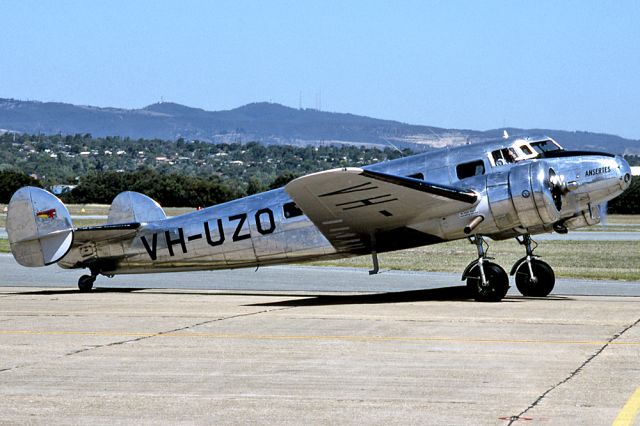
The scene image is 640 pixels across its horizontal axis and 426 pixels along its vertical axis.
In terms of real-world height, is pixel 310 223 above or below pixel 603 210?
above

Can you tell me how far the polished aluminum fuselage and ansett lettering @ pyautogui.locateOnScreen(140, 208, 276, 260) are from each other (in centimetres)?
2

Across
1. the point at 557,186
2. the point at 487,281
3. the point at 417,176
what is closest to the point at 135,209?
the point at 417,176

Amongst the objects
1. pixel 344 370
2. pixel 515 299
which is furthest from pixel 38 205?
pixel 344 370

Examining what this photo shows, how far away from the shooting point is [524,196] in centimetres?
1955

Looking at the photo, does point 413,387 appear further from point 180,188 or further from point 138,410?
point 180,188

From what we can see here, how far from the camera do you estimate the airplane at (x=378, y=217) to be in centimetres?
1967

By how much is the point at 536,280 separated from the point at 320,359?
30.9 feet

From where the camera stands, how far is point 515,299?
68.7 feet

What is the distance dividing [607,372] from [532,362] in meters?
1.04

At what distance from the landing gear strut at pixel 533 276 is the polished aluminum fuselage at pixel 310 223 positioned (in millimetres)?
765

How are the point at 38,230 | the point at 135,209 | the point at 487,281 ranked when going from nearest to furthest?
1. the point at 487,281
2. the point at 38,230
3. the point at 135,209

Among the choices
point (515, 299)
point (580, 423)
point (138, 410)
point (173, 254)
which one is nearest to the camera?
point (580, 423)

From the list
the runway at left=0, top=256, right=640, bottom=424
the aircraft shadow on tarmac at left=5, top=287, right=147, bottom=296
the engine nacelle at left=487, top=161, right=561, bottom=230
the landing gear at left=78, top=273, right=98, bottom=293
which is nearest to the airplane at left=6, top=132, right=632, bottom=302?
the engine nacelle at left=487, top=161, right=561, bottom=230

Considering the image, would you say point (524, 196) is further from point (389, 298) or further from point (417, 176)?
point (389, 298)
